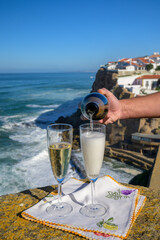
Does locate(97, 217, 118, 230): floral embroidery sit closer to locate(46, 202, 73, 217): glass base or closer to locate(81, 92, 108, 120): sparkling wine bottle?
locate(46, 202, 73, 217): glass base

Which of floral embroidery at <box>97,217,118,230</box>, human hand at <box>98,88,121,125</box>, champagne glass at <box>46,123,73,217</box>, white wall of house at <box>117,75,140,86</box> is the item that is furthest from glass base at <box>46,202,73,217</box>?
white wall of house at <box>117,75,140,86</box>

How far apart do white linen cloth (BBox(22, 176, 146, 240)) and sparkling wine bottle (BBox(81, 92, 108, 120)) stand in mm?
546

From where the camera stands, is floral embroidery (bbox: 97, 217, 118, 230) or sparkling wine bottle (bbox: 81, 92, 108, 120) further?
sparkling wine bottle (bbox: 81, 92, 108, 120)

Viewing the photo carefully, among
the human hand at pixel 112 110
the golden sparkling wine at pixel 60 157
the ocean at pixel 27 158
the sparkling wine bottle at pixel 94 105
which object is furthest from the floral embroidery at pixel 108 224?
the ocean at pixel 27 158

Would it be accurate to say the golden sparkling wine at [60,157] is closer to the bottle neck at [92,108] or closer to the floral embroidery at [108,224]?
the floral embroidery at [108,224]

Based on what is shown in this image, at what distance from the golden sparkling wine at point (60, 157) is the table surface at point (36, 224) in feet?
1.08

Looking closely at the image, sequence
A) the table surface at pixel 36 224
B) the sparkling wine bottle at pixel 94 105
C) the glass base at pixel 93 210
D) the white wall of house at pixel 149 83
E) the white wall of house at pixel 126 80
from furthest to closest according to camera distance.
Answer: the white wall of house at pixel 149 83
the white wall of house at pixel 126 80
the sparkling wine bottle at pixel 94 105
the glass base at pixel 93 210
the table surface at pixel 36 224

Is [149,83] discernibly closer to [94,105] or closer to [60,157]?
[94,105]

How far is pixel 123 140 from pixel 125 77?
1526cm

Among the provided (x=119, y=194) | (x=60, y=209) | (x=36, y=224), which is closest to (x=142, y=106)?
(x=119, y=194)

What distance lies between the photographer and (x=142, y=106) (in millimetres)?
2426

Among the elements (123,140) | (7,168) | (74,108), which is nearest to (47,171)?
(7,168)

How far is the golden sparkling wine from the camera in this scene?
4.82 ft

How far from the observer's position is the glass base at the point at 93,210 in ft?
4.60
